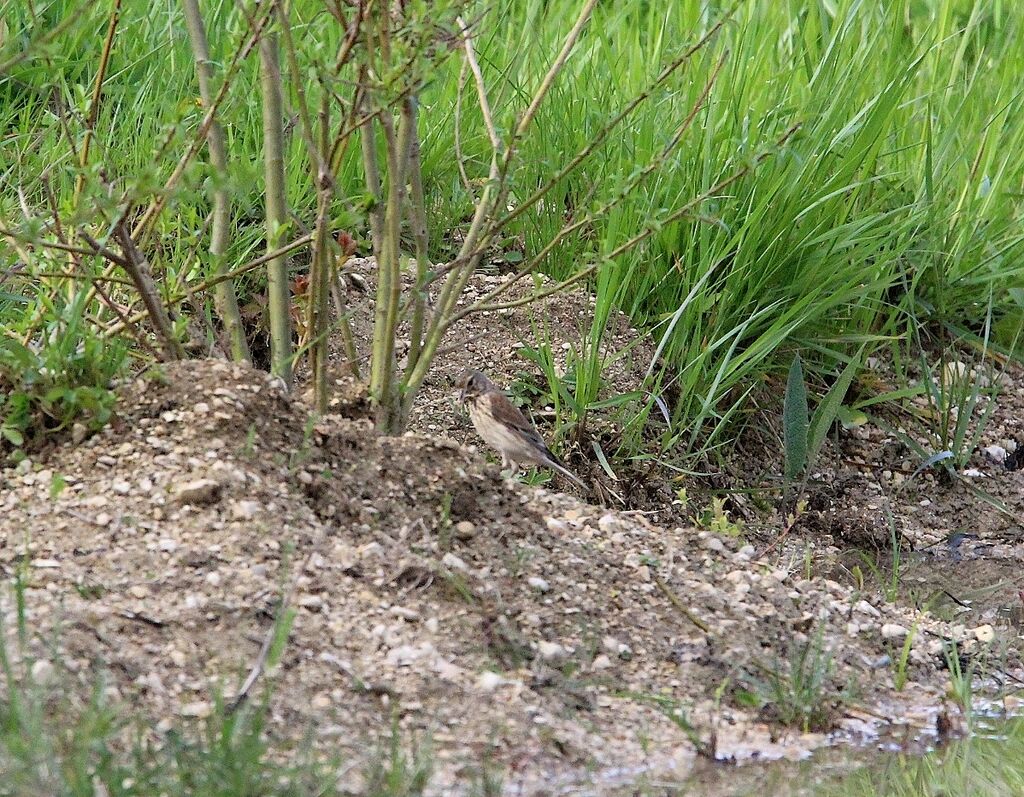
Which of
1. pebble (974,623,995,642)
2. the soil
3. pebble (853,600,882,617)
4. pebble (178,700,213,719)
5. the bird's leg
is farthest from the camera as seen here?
the bird's leg

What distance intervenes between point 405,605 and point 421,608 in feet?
0.13

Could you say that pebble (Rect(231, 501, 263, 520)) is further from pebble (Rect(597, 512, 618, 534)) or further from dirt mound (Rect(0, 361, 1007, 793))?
pebble (Rect(597, 512, 618, 534))

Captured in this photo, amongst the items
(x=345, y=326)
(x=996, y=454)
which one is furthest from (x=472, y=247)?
(x=996, y=454)

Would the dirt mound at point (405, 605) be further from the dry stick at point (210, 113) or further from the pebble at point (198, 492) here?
the dry stick at point (210, 113)

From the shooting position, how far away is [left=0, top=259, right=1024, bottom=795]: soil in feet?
11.1

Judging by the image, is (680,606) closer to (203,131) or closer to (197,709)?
(197,709)

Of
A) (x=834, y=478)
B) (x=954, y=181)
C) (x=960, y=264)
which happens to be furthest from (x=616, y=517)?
(x=954, y=181)

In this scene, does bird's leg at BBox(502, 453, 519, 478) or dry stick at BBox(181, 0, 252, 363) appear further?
bird's leg at BBox(502, 453, 519, 478)

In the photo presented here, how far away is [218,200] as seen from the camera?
14.3 ft

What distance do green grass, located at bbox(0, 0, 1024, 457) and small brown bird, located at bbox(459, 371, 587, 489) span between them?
1.04 feet

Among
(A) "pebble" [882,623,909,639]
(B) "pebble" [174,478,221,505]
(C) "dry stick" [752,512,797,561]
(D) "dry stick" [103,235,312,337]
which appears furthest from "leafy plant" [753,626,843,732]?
(D) "dry stick" [103,235,312,337]

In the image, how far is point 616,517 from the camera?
14.9ft

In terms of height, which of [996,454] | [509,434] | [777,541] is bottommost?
[996,454]

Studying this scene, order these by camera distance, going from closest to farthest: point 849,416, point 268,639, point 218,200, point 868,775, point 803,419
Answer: point 268,639
point 868,775
point 218,200
point 803,419
point 849,416
